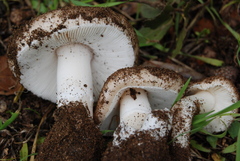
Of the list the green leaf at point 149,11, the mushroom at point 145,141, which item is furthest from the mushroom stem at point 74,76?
the green leaf at point 149,11

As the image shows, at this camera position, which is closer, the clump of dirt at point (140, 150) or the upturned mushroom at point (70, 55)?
the clump of dirt at point (140, 150)

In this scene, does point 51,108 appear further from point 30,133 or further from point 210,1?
point 210,1

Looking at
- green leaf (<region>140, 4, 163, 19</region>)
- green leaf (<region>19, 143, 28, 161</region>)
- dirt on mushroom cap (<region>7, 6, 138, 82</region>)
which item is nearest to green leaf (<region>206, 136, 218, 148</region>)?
dirt on mushroom cap (<region>7, 6, 138, 82</region>)

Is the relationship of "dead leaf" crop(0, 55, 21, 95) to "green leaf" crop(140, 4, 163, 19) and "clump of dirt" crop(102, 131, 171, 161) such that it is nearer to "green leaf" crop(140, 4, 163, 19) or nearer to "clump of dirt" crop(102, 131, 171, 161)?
"clump of dirt" crop(102, 131, 171, 161)

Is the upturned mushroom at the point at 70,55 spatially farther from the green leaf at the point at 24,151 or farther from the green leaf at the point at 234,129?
the green leaf at the point at 234,129

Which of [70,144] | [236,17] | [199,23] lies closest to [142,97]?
[70,144]

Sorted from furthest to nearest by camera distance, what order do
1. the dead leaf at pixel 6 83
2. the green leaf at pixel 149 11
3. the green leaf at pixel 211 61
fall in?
the green leaf at pixel 149 11 < the green leaf at pixel 211 61 < the dead leaf at pixel 6 83

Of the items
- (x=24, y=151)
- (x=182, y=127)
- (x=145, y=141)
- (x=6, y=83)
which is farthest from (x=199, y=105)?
(x=6, y=83)

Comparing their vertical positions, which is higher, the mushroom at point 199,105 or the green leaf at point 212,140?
the mushroom at point 199,105
